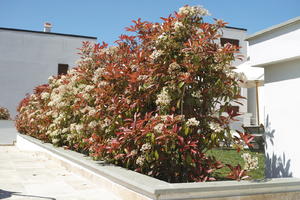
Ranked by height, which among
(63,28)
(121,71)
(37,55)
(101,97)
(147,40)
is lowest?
(101,97)

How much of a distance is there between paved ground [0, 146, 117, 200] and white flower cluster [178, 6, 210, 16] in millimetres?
2374

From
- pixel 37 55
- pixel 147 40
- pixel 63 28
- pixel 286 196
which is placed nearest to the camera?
pixel 286 196

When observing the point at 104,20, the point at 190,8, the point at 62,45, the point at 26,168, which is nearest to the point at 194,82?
the point at 190,8

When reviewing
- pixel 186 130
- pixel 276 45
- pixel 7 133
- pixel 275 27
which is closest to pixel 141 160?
pixel 186 130

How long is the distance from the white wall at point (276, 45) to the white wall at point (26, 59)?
18.3m

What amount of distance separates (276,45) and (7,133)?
541 inches

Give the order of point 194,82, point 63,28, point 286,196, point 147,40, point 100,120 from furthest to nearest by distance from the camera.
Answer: point 63,28 → point 100,120 → point 147,40 → point 194,82 → point 286,196

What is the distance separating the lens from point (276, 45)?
428cm

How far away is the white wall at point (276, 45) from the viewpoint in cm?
403

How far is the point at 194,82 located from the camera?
402 centimetres

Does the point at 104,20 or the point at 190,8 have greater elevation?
the point at 104,20

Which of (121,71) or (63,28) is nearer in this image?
(121,71)

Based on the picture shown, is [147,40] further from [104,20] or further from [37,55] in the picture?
[37,55]

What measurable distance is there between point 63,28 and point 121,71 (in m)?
20.0
